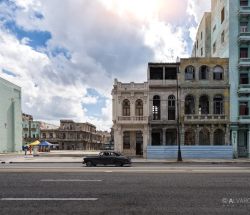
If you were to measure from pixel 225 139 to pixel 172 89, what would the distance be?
31.2 ft

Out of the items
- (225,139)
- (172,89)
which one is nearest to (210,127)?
(225,139)

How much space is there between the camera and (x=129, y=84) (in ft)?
135

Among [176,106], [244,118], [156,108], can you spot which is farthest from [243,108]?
[156,108]

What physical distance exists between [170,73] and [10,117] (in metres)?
42.5

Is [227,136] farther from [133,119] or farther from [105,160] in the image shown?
[105,160]

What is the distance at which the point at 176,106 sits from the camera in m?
40.8

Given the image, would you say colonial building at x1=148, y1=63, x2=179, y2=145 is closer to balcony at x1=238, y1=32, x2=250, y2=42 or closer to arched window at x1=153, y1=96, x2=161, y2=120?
arched window at x1=153, y1=96, x2=161, y2=120

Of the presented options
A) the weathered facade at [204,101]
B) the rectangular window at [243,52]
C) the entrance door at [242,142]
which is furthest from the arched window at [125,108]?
the rectangular window at [243,52]

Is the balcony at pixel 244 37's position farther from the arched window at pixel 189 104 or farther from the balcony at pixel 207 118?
the balcony at pixel 207 118

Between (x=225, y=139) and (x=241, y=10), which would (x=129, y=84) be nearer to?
(x=225, y=139)

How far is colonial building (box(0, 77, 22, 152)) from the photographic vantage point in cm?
6421

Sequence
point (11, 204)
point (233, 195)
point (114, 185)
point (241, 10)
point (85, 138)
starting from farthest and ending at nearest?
point (85, 138) < point (241, 10) < point (114, 185) < point (233, 195) < point (11, 204)

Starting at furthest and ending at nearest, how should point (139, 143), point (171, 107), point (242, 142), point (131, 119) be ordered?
1. point (139, 143)
2. point (171, 107)
3. point (242, 142)
4. point (131, 119)

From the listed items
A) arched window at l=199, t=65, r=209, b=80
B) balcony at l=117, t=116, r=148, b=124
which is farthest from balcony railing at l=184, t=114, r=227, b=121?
balcony at l=117, t=116, r=148, b=124
